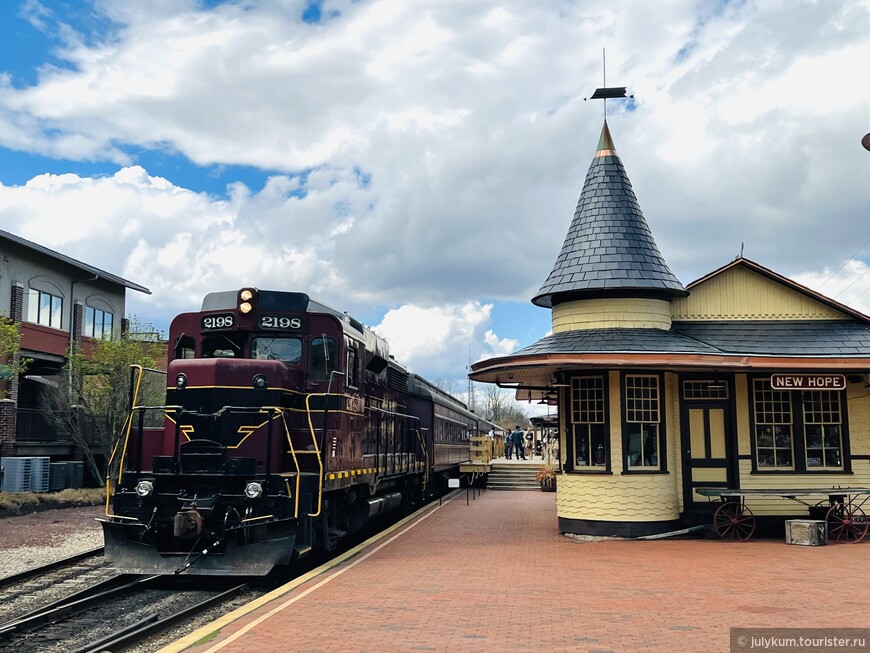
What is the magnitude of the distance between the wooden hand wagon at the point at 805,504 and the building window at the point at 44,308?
27.1 m

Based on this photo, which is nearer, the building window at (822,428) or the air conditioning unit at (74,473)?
the building window at (822,428)

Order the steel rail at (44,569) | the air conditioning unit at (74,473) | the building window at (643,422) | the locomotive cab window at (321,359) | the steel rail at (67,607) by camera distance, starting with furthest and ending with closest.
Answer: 1. the air conditioning unit at (74,473)
2. the building window at (643,422)
3. the locomotive cab window at (321,359)
4. the steel rail at (44,569)
5. the steel rail at (67,607)

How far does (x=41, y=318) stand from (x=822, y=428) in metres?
29.1

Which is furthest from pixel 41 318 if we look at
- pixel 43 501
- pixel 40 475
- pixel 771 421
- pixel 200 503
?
pixel 771 421

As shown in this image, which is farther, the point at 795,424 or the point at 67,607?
the point at 795,424

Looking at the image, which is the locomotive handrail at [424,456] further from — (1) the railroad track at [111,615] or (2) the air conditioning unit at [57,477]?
(2) the air conditioning unit at [57,477]

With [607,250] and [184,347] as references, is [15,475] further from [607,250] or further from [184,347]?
[607,250]

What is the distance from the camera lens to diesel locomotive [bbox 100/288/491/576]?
1035 centimetres

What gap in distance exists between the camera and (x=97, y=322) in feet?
120

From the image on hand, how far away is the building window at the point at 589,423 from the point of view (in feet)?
49.8

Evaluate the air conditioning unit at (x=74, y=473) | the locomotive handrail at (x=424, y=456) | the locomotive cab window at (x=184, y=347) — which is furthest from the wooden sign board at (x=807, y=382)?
the air conditioning unit at (x=74, y=473)

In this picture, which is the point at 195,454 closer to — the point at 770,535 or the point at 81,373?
the point at 770,535

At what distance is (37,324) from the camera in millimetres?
31719

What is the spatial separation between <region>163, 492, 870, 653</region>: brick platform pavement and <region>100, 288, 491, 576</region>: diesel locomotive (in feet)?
3.39
